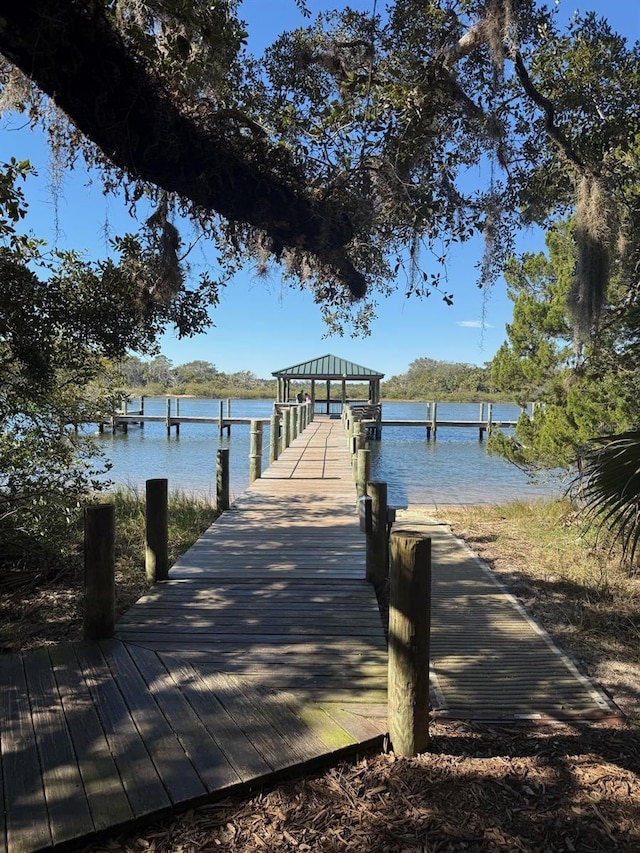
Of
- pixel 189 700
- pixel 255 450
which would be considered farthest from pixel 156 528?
pixel 255 450

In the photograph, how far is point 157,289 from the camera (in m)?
5.51

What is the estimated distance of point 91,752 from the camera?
2.21m

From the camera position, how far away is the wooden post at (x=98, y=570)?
3107 mm

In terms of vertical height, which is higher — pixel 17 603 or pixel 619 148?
pixel 619 148

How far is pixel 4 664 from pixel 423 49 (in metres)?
5.07

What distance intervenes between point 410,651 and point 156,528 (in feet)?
7.90

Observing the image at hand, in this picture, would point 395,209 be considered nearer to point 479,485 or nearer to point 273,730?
point 273,730

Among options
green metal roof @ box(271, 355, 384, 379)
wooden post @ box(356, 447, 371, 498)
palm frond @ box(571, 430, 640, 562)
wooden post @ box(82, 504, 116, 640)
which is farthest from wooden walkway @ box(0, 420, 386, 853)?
green metal roof @ box(271, 355, 384, 379)

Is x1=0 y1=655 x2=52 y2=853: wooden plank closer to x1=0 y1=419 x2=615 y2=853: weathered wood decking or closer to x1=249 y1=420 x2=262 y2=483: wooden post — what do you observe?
x1=0 y1=419 x2=615 y2=853: weathered wood decking

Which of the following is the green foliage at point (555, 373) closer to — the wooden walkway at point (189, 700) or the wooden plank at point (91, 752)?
the wooden walkway at point (189, 700)

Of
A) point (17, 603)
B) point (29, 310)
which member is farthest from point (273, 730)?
point (29, 310)

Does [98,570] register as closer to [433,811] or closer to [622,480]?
[433,811]

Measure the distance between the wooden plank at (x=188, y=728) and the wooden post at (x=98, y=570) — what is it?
0.96 feet

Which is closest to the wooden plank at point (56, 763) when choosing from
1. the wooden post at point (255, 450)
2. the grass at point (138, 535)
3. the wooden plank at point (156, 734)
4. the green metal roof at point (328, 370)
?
the wooden plank at point (156, 734)
